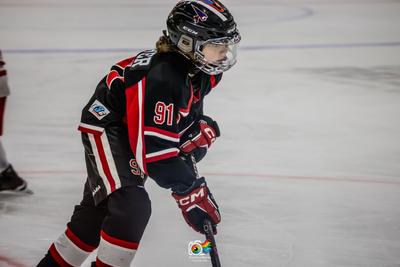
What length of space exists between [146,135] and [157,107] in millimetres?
95

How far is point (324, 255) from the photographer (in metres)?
3.14

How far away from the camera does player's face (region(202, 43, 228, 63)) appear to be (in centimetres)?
248

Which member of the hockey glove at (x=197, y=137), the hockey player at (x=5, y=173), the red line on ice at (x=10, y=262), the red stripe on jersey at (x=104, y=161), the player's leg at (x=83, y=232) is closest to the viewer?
the red stripe on jersey at (x=104, y=161)

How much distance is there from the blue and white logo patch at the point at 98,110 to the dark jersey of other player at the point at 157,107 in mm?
33

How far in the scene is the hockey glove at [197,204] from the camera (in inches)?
91.9

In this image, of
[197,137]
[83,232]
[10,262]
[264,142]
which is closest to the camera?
[83,232]

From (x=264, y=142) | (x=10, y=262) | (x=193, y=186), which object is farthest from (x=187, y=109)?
(x=264, y=142)

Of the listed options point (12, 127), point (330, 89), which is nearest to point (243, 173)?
point (12, 127)

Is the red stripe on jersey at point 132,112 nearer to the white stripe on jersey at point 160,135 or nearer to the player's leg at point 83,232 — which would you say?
the white stripe on jersey at point 160,135

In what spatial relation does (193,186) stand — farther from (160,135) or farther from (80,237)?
(80,237)

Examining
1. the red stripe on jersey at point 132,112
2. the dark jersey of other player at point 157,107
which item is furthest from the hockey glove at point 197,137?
the red stripe on jersey at point 132,112

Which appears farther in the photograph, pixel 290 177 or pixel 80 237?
pixel 290 177

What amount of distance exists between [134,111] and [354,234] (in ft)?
4.61

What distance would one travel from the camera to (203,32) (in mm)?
2459
